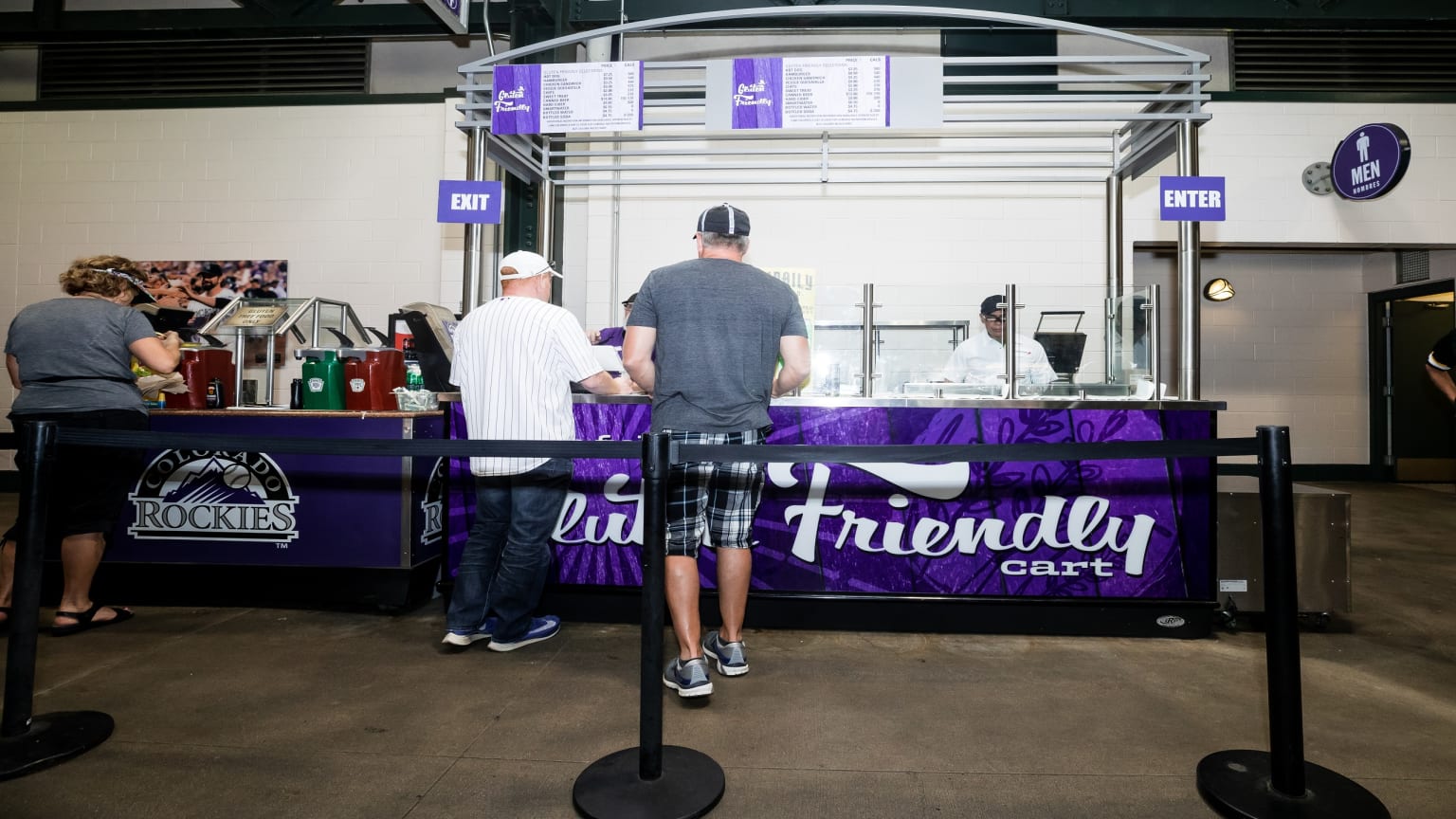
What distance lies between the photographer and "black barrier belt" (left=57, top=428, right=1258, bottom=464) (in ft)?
5.46

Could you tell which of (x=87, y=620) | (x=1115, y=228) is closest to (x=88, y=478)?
(x=87, y=620)

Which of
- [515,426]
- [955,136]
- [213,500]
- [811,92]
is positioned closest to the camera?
[515,426]

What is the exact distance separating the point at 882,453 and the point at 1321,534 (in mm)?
2500

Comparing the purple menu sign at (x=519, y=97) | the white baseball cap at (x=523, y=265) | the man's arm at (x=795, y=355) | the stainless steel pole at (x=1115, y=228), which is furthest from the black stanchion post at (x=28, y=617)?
the stainless steel pole at (x=1115, y=228)

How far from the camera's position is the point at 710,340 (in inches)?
90.5

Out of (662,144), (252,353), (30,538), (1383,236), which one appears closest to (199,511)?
(30,538)

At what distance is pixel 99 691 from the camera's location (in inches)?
89.4

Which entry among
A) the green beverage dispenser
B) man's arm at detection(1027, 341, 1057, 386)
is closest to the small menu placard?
the green beverage dispenser

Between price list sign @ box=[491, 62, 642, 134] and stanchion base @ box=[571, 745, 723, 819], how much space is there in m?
2.99

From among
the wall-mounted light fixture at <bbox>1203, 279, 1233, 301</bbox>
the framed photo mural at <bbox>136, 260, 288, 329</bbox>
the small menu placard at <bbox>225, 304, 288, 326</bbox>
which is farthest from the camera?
the wall-mounted light fixture at <bbox>1203, 279, 1233, 301</bbox>

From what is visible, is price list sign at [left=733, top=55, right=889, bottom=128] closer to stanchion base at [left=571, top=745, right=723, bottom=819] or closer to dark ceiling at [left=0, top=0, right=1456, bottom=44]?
dark ceiling at [left=0, top=0, right=1456, bottom=44]

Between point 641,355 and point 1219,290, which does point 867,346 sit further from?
point 1219,290

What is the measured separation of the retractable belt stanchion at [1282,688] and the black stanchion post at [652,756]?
4.00ft

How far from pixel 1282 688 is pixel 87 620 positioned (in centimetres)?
403
